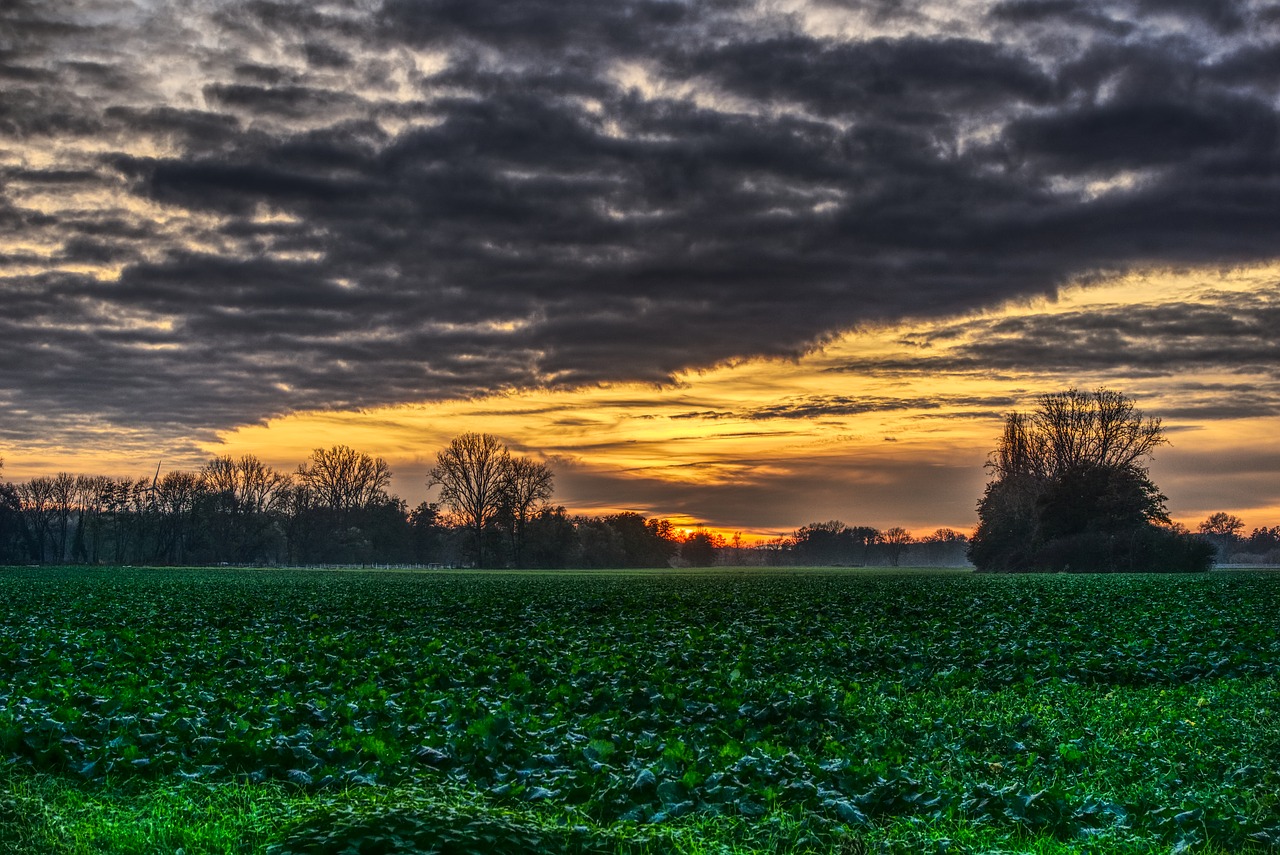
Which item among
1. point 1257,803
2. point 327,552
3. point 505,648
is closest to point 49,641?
point 505,648

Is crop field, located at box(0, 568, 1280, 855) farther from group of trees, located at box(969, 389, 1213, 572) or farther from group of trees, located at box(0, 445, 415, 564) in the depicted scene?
group of trees, located at box(0, 445, 415, 564)

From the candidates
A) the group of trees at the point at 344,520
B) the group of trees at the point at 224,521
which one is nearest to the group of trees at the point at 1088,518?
the group of trees at the point at 344,520

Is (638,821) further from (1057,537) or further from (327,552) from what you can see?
(327,552)

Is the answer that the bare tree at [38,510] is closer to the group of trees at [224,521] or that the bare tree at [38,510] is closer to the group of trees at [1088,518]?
the group of trees at [224,521]

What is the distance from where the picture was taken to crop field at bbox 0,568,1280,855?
347 inches

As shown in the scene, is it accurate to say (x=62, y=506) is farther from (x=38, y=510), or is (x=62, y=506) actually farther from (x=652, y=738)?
(x=652, y=738)

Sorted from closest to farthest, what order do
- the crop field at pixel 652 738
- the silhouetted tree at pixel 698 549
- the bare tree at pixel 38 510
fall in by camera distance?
the crop field at pixel 652 738, the bare tree at pixel 38 510, the silhouetted tree at pixel 698 549

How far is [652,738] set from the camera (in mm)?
12539

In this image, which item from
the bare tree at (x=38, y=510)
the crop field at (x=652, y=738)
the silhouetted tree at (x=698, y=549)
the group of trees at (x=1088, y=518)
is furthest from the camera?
the silhouetted tree at (x=698, y=549)

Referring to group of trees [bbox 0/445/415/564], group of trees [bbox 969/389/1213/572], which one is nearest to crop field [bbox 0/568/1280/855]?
group of trees [bbox 969/389/1213/572]

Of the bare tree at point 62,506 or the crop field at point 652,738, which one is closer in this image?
the crop field at point 652,738

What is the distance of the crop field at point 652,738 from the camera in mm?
8812

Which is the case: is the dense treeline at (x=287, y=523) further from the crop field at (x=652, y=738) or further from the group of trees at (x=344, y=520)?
the crop field at (x=652, y=738)

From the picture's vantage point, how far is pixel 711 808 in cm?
940
